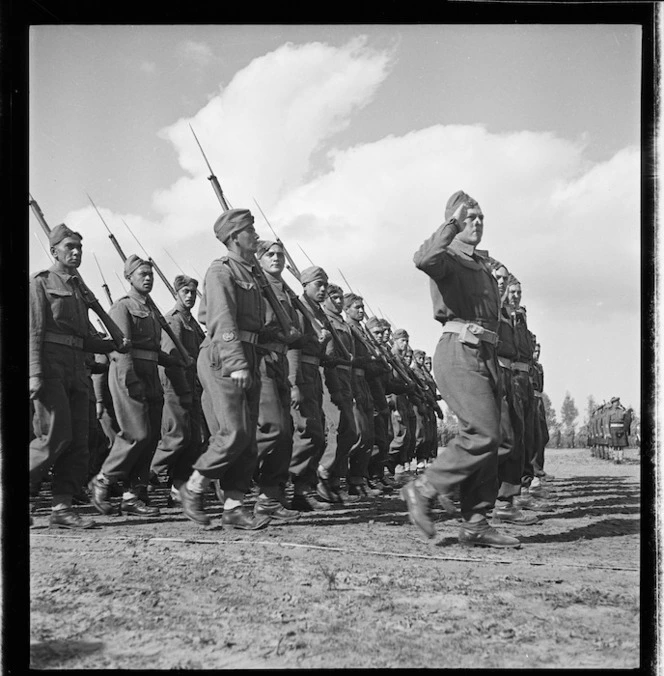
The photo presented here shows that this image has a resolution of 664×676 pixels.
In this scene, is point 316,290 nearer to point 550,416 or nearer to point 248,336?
point 248,336

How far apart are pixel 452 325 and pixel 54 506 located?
3089 millimetres

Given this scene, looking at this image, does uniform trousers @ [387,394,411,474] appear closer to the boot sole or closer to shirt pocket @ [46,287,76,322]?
the boot sole

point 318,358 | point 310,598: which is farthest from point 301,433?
point 310,598

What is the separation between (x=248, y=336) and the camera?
7090 mm

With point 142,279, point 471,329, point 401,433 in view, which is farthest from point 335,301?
point 401,433

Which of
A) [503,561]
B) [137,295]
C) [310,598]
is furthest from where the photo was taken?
[137,295]

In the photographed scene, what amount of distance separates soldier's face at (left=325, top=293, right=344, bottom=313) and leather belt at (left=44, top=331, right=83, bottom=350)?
2741 mm

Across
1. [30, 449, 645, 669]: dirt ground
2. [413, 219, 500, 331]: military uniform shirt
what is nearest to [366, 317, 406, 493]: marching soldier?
[413, 219, 500, 331]: military uniform shirt

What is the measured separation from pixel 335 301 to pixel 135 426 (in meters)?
2.31

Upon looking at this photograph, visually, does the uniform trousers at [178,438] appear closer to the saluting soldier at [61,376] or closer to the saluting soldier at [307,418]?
the saluting soldier at [307,418]

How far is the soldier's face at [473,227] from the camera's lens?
21.2ft

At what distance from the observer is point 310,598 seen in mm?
5445

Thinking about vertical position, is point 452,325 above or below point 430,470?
above
